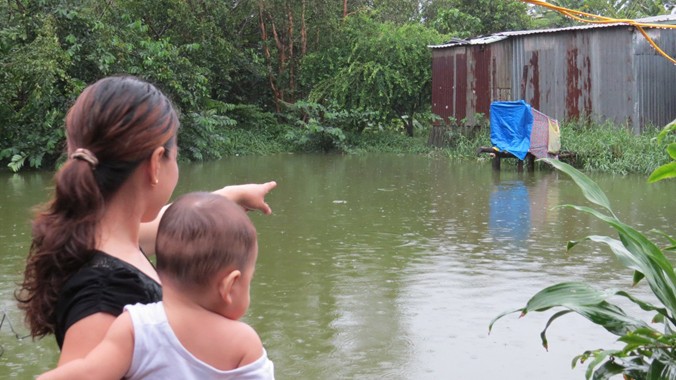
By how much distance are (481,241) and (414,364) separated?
151 inches

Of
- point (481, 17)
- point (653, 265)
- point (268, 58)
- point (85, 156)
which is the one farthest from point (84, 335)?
point (481, 17)

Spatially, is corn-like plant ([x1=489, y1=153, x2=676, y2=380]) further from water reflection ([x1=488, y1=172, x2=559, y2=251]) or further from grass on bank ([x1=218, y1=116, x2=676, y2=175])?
grass on bank ([x1=218, y1=116, x2=676, y2=175])

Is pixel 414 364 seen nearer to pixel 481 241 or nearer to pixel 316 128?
pixel 481 241

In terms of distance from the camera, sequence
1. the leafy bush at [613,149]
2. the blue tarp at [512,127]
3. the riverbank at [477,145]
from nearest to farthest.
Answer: the leafy bush at [613,149] < the riverbank at [477,145] < the blue tarp at [512,127]

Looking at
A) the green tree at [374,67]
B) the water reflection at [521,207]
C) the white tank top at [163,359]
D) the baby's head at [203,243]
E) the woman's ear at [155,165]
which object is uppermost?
the green tree at [374,67]

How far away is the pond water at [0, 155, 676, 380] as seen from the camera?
4.95 metres

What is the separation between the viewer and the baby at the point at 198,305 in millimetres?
1646

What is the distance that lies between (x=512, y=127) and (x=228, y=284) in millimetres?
14496

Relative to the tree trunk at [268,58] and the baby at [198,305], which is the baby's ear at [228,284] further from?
the tree trunk at [268,58]

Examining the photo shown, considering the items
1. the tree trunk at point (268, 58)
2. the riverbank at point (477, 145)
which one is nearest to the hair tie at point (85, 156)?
the riverbank at point (477, 145)

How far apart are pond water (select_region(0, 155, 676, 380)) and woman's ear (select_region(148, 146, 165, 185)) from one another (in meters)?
2.63

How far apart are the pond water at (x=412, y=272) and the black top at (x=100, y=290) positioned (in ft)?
8.56

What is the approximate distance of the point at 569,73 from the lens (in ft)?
59.9

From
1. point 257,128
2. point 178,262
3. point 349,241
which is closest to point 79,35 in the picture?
point 257,128
